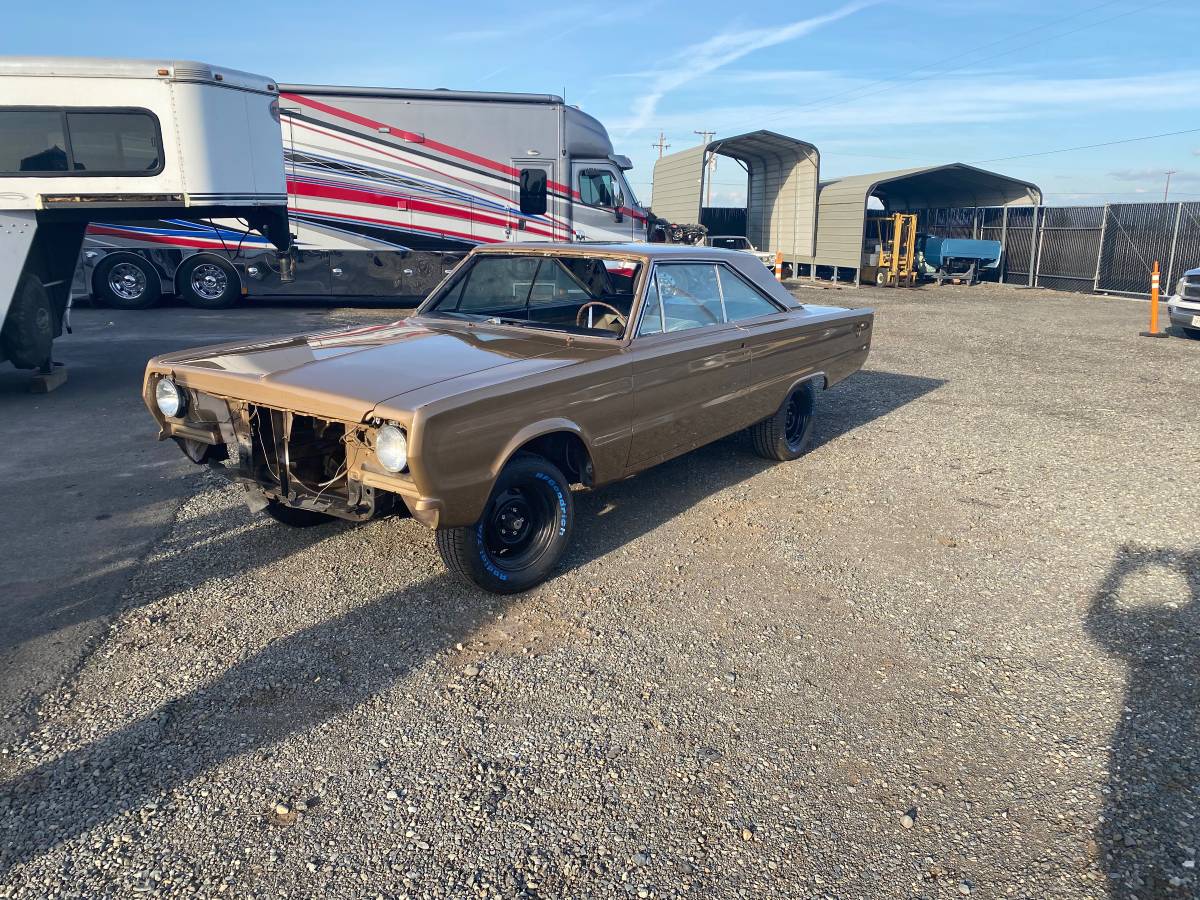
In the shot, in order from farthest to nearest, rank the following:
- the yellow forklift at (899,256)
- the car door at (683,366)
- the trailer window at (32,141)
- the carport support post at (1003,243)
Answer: the carport support post at (1003,243) → the yellow forklift at (899,256) → the trailer window at (32,141) → the car door at (683,366)

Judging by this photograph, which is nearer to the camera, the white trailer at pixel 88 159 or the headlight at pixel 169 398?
the headlight at pixel 169 398

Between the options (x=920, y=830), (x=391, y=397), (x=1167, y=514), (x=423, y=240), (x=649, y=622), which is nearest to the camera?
(x=920, y=830)

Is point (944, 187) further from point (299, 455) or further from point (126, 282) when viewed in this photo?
point (299, 455)

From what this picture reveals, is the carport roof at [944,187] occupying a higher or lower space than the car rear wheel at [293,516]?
higher

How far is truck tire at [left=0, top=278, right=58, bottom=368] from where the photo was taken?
7879 millimetres

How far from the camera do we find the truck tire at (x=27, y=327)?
25.8ft

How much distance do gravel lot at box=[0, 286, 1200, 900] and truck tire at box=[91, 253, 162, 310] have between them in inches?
439

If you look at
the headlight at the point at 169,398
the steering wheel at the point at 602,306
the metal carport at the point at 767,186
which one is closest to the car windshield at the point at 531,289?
the steering wheel at the point at 602,306

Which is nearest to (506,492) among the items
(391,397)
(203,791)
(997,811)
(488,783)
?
(391,397)

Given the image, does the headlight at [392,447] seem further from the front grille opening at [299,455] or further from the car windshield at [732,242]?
the car windshield at [732,242]

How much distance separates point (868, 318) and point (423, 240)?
9.97 metres

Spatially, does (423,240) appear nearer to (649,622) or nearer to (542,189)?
(542,189)

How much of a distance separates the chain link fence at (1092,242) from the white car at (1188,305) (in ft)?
26.8

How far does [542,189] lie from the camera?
15273 mm
